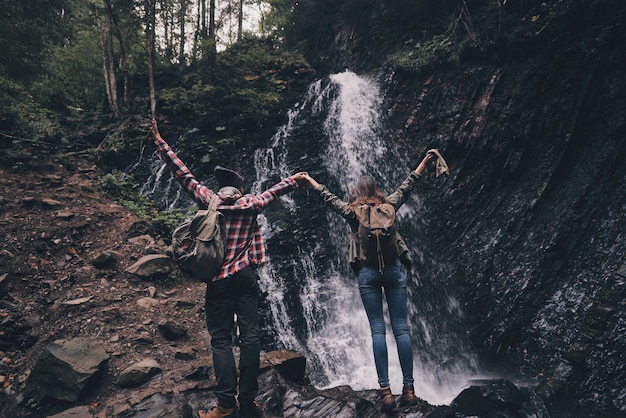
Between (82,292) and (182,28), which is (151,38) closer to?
(182,28)

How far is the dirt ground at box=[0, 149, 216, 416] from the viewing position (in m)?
5.45

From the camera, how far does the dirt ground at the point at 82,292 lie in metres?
5.45

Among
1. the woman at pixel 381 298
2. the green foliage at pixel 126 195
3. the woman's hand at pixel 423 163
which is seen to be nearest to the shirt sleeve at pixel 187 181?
the woman at pixel 381 298

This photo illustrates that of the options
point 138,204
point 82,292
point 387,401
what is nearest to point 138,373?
point 82,292

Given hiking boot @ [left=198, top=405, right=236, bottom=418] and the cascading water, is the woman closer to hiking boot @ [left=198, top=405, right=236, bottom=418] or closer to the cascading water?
hiking boot @ [left=198, top=405, right=236, bottom=418]

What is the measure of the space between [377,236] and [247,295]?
4.67 feet

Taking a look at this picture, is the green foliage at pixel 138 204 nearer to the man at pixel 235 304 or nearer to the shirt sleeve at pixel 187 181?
the shirt sleeve at pixel 187 181

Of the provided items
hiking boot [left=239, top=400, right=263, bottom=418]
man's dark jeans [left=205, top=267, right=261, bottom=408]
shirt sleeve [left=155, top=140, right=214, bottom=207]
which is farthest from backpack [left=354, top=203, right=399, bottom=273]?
hiking boot [left=239, top=400, right=263, bottom=418]

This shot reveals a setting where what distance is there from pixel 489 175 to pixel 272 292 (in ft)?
21.3

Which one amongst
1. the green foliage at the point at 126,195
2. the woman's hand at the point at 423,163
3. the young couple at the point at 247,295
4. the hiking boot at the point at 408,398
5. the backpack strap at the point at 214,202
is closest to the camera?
the young couple at the point at 247,295

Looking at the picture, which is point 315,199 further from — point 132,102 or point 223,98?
point 132,102

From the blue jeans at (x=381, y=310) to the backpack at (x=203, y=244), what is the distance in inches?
60.0

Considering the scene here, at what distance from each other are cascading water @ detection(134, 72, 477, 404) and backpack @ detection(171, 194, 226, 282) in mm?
5181

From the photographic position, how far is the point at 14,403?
4707 millimetres
